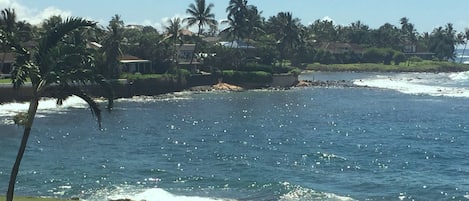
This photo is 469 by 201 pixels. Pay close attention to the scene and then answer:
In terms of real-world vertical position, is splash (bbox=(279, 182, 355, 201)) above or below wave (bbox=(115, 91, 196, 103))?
below

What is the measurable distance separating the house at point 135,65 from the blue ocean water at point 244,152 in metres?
17.5

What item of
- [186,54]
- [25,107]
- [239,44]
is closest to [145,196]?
[25,107]

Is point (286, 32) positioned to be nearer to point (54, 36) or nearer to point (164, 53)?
point (164, 53)

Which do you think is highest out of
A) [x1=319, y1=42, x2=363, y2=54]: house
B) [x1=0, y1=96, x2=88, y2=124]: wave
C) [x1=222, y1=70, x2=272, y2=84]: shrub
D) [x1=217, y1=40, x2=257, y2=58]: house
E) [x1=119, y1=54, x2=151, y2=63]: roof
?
[x1=319, y1=42, x2=363, y2=54]: house

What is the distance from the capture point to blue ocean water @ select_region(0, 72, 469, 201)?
3322 centimetres

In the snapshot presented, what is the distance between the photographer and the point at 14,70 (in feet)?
56.1

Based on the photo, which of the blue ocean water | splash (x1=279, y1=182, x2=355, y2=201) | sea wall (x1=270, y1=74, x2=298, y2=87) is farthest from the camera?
sea wall (x1=270, y1=74, x2=298, y2=87)

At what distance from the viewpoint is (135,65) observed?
102 metres

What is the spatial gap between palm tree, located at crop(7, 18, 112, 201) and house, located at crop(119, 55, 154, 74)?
80.8 m

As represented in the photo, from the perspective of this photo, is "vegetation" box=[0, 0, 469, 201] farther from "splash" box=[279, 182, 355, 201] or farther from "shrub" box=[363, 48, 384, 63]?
"splash" box=[279, 182, 355, 201]

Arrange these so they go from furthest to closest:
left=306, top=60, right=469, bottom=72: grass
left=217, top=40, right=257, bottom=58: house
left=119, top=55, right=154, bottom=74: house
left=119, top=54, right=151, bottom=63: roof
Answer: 1. left=306, top=60, right=469, bottom=72: grass
2. left=217, top=40, right=257, bottom=58: house
3. left=119, top=55, right=154, bottom=74: house
4. left=119, top=54, right=151, bottom=63: roof

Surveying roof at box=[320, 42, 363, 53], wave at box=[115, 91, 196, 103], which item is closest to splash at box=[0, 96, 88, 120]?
wave at box=[115, 91, 196, 103]

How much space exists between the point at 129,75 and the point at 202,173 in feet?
187

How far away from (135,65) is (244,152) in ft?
195
